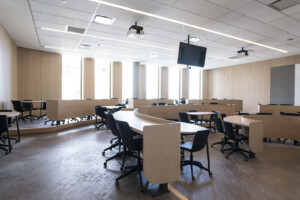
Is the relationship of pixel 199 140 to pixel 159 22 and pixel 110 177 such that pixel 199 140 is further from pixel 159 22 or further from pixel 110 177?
pixel 159 22

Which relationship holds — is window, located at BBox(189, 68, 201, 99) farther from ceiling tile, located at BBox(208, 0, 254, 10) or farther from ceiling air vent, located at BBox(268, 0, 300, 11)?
ceiling tile, located at BBox(208, 0, 254, 10)

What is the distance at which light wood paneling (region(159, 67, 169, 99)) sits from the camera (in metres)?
13.3

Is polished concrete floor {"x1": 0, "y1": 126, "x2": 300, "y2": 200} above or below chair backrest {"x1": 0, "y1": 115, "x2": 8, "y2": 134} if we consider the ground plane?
below

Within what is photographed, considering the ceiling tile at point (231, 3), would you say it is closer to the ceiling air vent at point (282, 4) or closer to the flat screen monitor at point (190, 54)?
the ceiling air vent at point (282, 4)

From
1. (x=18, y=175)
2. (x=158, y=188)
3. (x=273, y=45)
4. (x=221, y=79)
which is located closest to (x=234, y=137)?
(x=158, y=188)

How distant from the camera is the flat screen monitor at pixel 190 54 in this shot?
5672 mm

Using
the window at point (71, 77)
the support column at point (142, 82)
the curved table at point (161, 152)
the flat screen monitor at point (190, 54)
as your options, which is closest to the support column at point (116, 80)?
the support column at point (142, 82)

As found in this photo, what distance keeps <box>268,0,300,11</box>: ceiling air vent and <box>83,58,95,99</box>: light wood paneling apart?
9214 millimetres

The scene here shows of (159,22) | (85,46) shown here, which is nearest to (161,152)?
(159,22)

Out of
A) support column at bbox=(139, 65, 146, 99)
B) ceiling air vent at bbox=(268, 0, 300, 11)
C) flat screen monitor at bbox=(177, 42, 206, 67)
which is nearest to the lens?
ceiling air vent at bbox=(268, 0, 300, 11)

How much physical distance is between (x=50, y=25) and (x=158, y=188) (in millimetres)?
5771

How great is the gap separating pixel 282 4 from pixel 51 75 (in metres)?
10.2

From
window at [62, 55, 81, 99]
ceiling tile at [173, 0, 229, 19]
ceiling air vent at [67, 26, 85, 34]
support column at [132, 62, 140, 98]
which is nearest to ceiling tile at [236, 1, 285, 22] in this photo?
ceiling tile at [173, 0, 229, 19]

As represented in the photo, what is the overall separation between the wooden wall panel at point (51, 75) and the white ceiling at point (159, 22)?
1622mm
